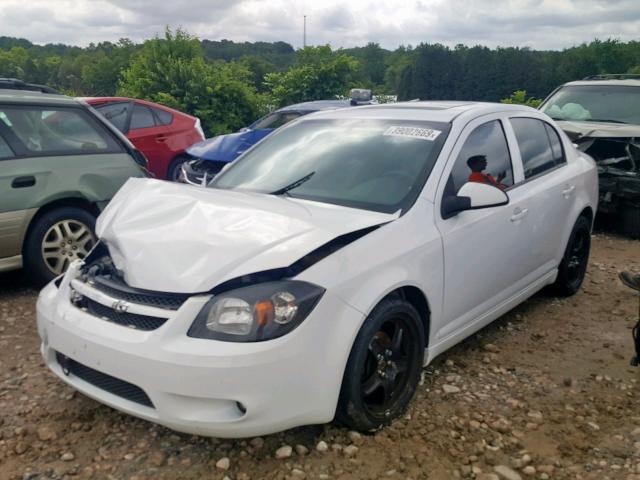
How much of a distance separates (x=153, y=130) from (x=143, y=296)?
7.49 metres

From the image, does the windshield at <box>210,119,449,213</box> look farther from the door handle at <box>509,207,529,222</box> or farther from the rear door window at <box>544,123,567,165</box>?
the rear door window at <box>544,123,567,165</box>

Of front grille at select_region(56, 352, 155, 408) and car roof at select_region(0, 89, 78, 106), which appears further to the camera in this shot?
car roof at select_region(0, 89, 78, 106)

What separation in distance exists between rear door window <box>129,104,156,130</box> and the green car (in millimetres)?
4128

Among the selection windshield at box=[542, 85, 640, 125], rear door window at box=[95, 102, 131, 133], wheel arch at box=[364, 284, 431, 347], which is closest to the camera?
wheel arch at box=[364, 284, 431, 347]

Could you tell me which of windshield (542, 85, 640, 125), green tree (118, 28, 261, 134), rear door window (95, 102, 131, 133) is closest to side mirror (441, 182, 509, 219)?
windshield (542, 85, 640, 125)

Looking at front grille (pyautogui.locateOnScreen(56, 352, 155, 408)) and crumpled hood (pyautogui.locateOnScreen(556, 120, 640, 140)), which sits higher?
crumpled hood (pyautogui.locateOnScreen(556, 120, 640, 140))

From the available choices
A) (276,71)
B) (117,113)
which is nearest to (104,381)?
(117,113)

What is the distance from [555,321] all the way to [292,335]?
2823 millimetres

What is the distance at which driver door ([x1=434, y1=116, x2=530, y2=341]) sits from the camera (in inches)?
133

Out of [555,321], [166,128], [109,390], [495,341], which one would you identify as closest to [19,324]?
[109,390]

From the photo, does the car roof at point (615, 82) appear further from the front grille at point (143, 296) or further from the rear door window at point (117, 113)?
the front grille at point (143, 296)

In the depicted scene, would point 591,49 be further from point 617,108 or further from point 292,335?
point 292,335

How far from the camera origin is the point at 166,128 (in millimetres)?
9852

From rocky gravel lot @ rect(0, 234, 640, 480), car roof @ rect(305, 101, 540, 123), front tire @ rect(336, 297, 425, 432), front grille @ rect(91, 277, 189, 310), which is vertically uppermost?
car roof @ rect(305, 101, 540, 123)
